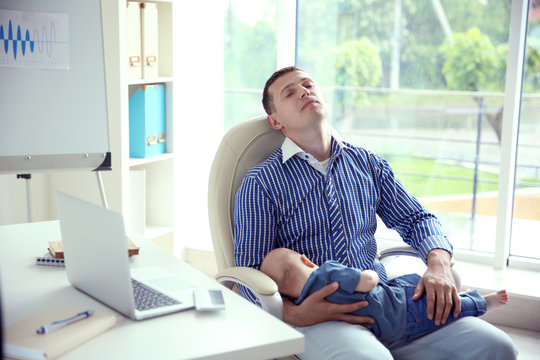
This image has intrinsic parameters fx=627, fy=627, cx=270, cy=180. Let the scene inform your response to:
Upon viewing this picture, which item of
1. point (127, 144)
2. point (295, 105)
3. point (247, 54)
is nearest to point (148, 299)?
point (295, 105)

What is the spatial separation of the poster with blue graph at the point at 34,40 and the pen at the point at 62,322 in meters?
1.33

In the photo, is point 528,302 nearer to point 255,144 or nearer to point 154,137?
point 255,144

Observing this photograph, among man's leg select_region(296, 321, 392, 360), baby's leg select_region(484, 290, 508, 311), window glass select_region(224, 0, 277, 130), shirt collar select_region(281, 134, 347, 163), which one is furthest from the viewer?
window glass select_region(224, 0, 277, 130)

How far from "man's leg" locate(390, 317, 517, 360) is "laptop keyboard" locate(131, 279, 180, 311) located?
716 mm

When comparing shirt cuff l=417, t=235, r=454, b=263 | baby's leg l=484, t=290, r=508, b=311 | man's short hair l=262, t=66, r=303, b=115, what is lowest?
baby's leg l=484, t=290, r=508, b=311

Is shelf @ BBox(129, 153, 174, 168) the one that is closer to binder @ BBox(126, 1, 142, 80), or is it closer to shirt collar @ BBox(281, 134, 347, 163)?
binder @ BBox(126, 1, 142, 80)

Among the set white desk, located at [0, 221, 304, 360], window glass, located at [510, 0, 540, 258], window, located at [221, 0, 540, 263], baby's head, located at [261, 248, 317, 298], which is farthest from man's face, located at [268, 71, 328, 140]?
window glass, located at [510, 0, 540, 258]

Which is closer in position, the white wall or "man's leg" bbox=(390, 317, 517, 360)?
"man's leg" bbox=(390, 317, 517, 360)

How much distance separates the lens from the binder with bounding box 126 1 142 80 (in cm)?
295

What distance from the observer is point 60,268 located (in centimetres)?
153

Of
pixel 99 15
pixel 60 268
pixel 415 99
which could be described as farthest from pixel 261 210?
pixel 415 99

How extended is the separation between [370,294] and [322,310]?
15cm

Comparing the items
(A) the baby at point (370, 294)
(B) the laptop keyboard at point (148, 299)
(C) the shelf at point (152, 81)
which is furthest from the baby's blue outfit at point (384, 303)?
(C) the shelf at point (152, 81)

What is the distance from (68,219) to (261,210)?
2.24 feet
